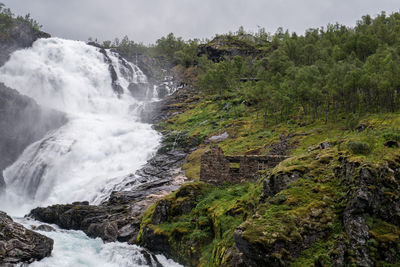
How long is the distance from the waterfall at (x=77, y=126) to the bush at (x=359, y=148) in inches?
1057

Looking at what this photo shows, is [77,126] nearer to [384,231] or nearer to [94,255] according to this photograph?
[94,255]

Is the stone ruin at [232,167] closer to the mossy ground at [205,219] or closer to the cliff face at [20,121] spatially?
the mossy ground at [205,219]

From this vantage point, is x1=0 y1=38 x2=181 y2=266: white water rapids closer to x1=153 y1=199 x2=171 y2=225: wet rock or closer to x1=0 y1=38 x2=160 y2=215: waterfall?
x1=0 y1=38 x2=160 y2=215: waterfall

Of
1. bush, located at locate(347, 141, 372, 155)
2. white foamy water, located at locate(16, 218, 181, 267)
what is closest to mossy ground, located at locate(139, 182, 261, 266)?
white foamy water, located at locate(16, 218, 181, 267)

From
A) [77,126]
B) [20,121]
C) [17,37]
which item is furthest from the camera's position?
[17,37]

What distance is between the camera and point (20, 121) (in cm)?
5138

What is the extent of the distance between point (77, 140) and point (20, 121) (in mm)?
13895

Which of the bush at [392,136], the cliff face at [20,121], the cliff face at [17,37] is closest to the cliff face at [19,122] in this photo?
the cliff face at [20,121]

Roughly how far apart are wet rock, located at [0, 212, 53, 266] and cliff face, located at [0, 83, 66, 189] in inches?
1348

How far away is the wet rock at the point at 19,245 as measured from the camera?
1422 centimetres

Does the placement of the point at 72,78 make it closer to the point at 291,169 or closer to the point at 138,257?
the point at 138,257

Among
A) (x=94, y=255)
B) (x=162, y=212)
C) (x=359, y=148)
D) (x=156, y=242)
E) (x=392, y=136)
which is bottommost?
(x=94, y=255)

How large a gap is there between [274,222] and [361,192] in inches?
102


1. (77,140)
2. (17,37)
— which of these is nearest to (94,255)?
(77,140)
